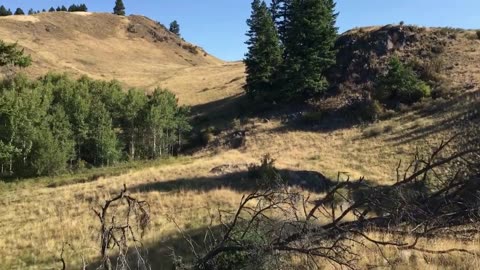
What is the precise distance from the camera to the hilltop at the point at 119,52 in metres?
77.2

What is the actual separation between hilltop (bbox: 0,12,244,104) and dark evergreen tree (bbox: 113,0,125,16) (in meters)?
4.11

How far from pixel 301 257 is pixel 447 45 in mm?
44600

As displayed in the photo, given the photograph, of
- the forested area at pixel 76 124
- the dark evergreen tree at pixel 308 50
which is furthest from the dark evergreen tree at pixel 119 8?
the dark evergreen tree at pixel 308 50

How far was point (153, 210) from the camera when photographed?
1709 centimetres

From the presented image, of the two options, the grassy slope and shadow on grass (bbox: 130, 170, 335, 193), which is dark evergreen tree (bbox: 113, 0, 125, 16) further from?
shadow on grass (bbox: 130, 170, 335, 193)

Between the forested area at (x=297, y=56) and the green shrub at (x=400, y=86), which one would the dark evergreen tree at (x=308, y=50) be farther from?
the green shrub at (x=400, y=86)

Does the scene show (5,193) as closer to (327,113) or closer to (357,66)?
(327,113)

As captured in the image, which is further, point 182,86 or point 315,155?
point 182,86

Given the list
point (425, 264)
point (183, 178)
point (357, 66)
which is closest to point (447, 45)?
point (357, 66)

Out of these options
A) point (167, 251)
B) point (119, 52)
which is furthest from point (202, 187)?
point (119, 52)

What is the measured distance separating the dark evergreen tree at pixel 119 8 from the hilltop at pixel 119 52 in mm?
4114

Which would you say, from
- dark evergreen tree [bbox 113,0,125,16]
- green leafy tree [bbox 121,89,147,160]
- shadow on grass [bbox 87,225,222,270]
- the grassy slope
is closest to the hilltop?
dark evergreen tree [bbox 113,0,125,16]

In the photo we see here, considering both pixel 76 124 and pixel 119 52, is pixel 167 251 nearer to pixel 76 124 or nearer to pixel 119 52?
pixel 76 124

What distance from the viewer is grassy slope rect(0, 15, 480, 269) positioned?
1314 centimetres
